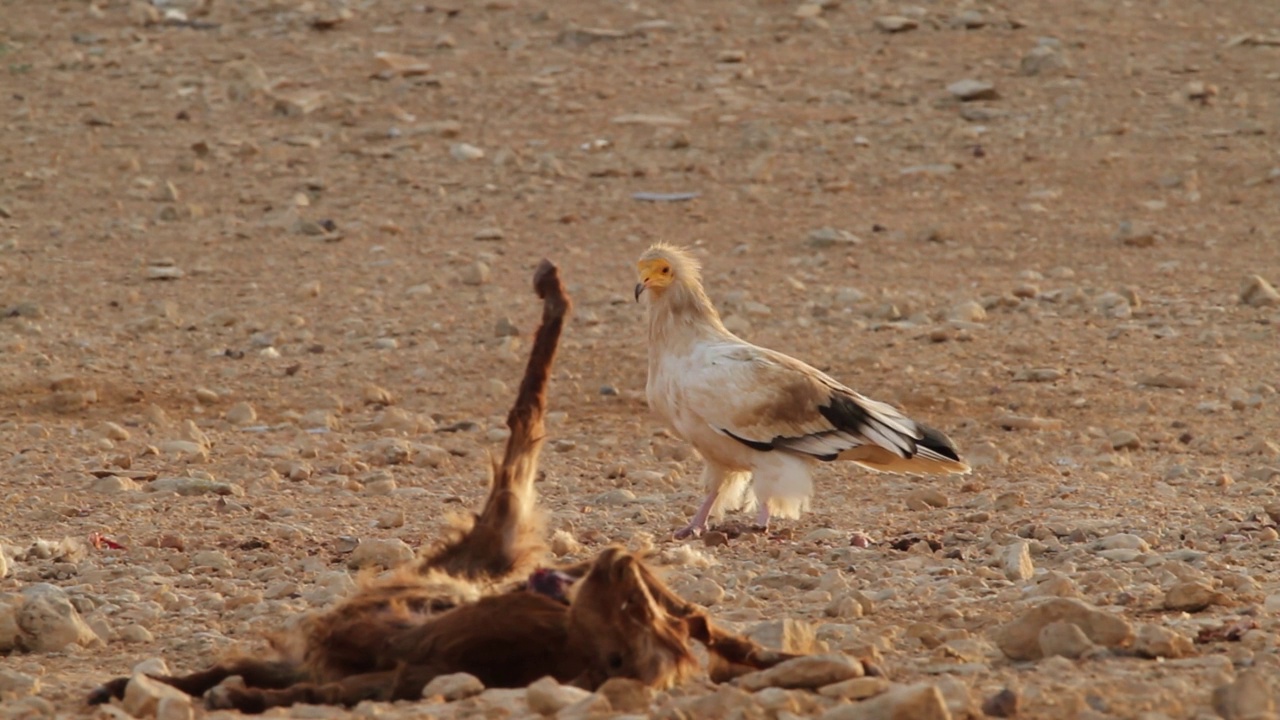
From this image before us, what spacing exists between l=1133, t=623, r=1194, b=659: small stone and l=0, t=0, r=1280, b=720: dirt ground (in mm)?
15

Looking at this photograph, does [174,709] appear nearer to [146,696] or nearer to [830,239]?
[146,696]

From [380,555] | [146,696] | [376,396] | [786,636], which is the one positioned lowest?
[376,396]

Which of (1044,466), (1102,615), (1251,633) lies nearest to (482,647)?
(1102,615)

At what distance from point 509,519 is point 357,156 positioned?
10349mm

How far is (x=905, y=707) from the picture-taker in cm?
360

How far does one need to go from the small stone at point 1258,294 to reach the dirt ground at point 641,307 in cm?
4

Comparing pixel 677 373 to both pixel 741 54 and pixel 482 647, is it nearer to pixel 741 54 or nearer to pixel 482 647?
pixel 482 647

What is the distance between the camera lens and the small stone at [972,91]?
52.0ft

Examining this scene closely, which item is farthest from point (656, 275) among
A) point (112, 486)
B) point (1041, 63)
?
point (1041, 63)

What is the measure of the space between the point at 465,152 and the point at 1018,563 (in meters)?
9.54

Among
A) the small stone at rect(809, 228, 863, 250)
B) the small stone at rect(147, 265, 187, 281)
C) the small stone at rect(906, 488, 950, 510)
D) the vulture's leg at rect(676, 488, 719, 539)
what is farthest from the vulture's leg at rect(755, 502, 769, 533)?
the small stone at rect(147, 265, 187, 281)

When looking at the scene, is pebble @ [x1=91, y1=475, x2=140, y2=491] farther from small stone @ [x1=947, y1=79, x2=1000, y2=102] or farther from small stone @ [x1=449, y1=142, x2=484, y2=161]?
small stone @ [x1=947, y1=79, x2=1000, y2=102]

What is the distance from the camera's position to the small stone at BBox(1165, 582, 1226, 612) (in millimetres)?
5160

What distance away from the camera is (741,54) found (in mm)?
16594
